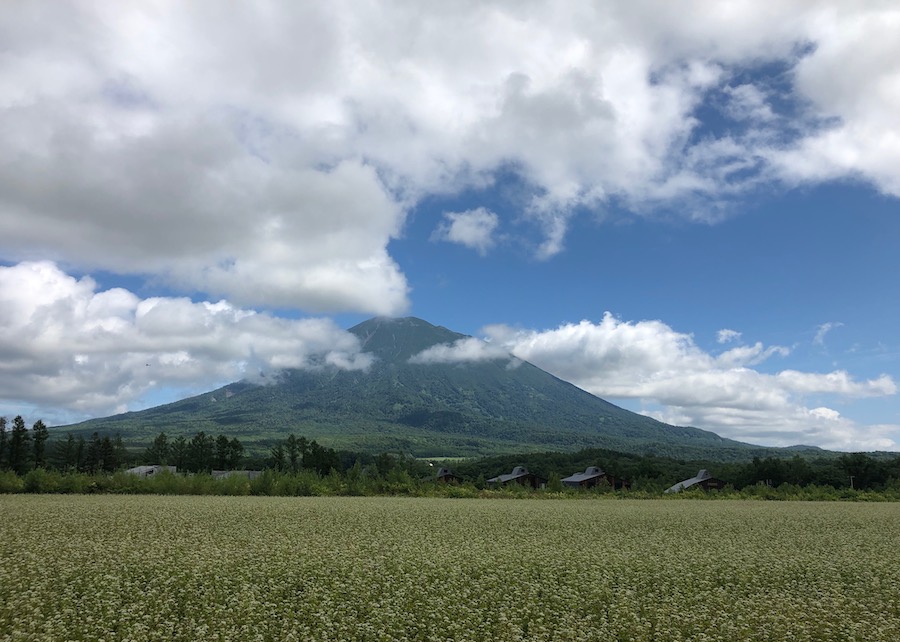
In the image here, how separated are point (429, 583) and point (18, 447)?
2715 inches

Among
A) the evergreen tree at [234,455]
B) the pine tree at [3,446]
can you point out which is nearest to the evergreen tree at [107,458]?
the pine tree at [3,446]

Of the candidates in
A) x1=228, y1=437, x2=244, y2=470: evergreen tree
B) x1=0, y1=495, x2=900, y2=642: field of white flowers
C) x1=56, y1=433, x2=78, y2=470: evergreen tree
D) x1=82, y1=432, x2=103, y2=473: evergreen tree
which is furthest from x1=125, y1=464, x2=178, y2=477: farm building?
x1=0, y1=495, x2=900, y2=642: field of white flowers

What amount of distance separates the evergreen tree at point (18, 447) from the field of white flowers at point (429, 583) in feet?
175

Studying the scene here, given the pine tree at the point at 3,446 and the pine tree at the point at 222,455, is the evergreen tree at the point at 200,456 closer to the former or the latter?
the pine tree at the point at 222,455

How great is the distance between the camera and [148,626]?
8.64m

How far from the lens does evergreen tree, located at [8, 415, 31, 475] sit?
61.6 m

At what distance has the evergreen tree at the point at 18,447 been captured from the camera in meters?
61.6

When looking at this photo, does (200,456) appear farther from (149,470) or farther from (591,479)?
(591,479)

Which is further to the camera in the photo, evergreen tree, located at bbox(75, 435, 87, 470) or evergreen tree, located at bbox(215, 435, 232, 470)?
evergreen tree, located at bbox(215, 435, 232, 470)

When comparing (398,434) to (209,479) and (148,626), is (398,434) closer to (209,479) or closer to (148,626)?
(209,479)

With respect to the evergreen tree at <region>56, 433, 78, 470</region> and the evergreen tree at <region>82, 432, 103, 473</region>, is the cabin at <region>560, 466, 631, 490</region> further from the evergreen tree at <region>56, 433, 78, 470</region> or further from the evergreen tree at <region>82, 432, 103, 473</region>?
the evergreen tree at <region>56, 433, 78, 470</region>

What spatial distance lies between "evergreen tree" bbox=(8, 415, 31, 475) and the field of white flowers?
53.5 m

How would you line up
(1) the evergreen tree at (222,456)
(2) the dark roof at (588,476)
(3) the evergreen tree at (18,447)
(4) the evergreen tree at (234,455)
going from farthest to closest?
(4) the evergreen tree at (234,455), (1) the evergreen tree at (222,456), (2) the dark roof at (588,476), (3) the evergreen tree at (18,447)

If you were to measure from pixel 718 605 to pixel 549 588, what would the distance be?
3.05 meters
